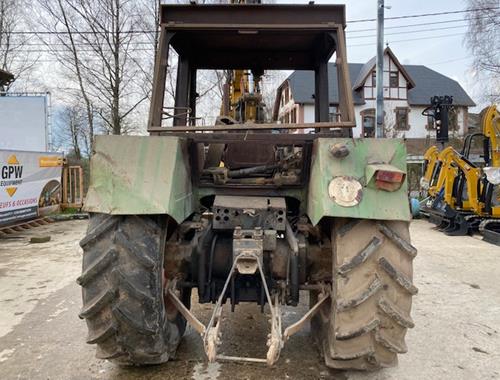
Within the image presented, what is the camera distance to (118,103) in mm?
18422

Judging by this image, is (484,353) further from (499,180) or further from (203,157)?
(499,180)

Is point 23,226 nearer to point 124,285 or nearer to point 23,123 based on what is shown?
point 23,123

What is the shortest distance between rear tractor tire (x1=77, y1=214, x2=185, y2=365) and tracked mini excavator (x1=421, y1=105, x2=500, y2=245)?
26.6 feet

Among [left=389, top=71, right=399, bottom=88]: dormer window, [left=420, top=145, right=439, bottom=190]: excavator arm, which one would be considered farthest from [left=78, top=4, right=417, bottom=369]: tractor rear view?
[left=389, top=71, right=399, bottom=88]: dormer window

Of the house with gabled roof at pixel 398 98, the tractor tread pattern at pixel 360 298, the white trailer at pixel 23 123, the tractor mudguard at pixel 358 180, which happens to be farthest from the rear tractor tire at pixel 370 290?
the house with gabled roof at pixel 398 98

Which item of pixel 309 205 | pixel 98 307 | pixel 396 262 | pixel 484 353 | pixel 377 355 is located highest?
pixel 309 205

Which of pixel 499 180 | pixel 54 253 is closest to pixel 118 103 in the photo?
pixel 54 253

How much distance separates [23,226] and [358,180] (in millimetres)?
9949

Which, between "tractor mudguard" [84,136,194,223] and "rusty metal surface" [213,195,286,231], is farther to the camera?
"rusty metal surface" [213,195,286,231]

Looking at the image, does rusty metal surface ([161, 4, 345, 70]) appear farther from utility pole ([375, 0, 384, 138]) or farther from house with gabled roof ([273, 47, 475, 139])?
house with gabled roof ([273, 47, 475, 139])

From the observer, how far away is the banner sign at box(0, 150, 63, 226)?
31.5ft

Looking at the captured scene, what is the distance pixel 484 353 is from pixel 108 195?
10.2 feet

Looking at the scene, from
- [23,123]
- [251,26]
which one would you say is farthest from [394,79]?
[251,26]

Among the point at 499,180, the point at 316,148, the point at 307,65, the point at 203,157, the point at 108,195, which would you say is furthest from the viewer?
the point at 499,180
